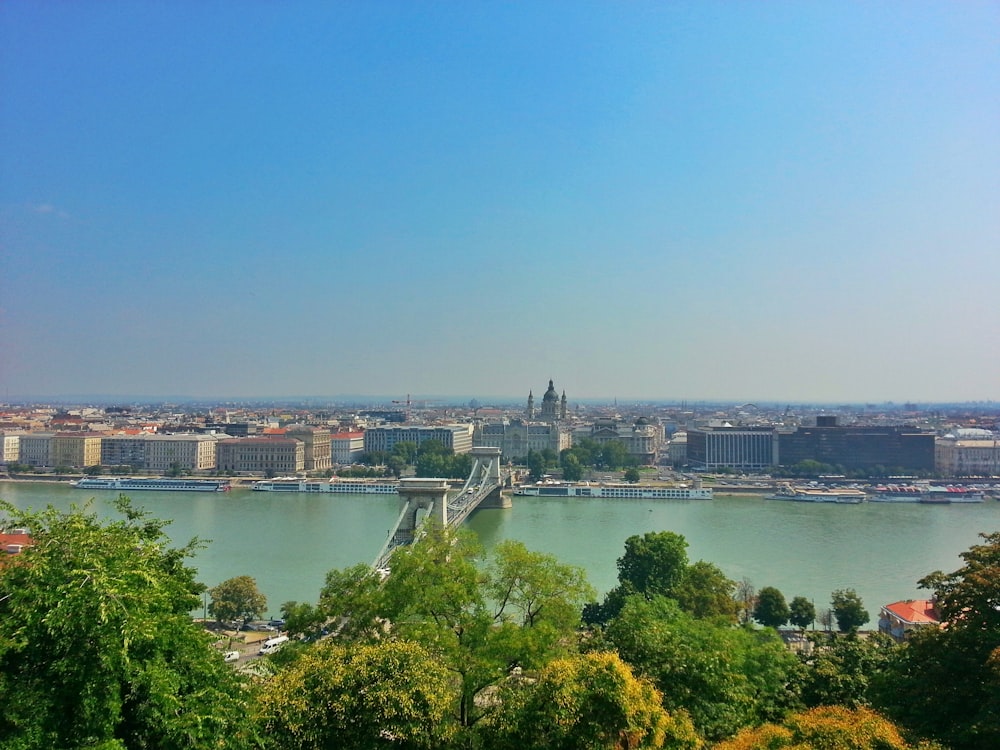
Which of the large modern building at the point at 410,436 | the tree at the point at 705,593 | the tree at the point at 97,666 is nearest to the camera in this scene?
the tree at the point at 97,666

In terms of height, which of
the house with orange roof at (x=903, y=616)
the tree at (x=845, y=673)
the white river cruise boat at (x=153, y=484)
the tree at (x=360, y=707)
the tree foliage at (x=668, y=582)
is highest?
the tree at (x=360, y=707)

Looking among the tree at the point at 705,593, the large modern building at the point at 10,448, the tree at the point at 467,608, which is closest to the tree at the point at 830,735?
the tree at the point at 467,608

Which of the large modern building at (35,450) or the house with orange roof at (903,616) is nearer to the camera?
the house with orange roof at (903,616)

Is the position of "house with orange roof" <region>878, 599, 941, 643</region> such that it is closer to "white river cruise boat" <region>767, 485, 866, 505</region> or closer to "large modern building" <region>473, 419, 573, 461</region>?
"white river cruise boat" <region>767, 485, 866, 505</region>

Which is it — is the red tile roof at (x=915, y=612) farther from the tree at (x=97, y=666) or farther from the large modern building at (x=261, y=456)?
the large modern building at (x=261, y=456)

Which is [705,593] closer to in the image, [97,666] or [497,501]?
[97,666]
